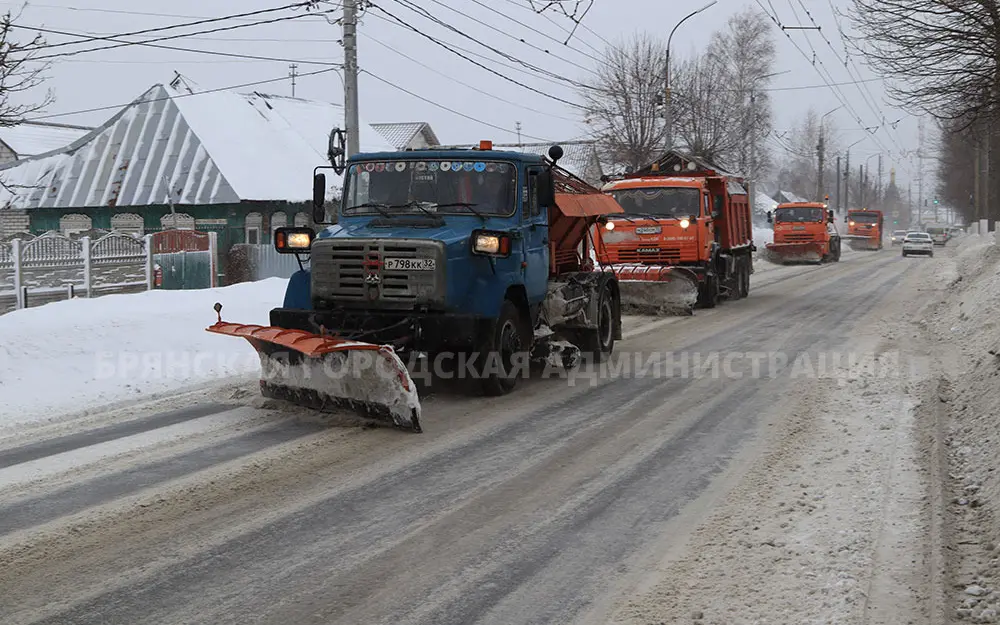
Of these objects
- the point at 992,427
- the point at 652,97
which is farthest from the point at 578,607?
the point at 652,97

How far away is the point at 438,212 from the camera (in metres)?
9.87

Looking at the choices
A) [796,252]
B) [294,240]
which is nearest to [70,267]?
[294,240]

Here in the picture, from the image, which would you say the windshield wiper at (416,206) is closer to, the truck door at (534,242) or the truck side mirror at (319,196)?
the truck side mirror at (319,196)

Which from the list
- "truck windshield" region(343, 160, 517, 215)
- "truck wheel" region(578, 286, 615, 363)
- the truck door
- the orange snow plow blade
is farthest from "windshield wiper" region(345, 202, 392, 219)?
"truck wheel" region(578, 286, 615, 363)

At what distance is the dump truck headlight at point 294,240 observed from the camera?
9875 millimetres

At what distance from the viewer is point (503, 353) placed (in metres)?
A: 9.85

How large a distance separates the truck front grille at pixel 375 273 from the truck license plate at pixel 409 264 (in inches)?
0.6

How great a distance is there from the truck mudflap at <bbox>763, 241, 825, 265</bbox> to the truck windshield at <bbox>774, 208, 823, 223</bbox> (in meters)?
0.94

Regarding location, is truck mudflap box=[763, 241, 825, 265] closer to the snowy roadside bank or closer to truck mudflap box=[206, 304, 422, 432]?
the snowy roadside bank

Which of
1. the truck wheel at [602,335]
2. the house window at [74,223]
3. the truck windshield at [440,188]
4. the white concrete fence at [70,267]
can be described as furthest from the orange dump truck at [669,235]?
the house window at [74,223]

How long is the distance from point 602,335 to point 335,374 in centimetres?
533

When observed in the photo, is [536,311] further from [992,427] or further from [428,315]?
[992,427]

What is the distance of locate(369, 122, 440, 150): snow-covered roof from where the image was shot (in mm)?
50878

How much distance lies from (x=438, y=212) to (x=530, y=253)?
1105 millimetres
